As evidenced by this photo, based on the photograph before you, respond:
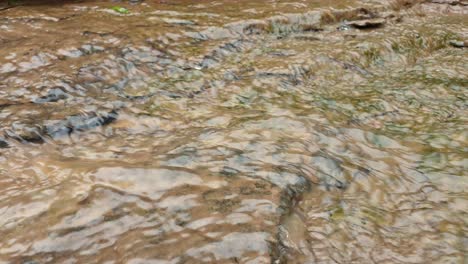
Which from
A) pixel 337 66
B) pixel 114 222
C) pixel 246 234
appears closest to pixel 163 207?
pixel 114 222

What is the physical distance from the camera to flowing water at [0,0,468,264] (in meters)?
2.51

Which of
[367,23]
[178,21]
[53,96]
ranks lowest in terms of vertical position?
[53,96]

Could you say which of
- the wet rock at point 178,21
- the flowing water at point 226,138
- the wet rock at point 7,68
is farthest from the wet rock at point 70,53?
the wet rock at point 178,21

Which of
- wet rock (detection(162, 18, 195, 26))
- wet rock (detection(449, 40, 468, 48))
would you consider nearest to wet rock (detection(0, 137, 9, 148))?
wet rock (detection(162, 18, 195, 26))

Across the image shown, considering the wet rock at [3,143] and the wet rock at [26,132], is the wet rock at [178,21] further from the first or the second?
the wet rock at [3,143]

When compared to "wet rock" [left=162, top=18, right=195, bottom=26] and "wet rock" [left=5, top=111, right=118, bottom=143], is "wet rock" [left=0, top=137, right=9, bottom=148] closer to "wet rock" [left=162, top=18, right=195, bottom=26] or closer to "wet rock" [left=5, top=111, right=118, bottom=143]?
"wet rock" [left=5, top=111, right=118, bottom=143]

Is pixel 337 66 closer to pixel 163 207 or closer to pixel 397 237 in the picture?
pixel 397 237

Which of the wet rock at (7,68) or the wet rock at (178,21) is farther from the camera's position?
the wet rock at (178,21)

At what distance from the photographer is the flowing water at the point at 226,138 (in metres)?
2.51

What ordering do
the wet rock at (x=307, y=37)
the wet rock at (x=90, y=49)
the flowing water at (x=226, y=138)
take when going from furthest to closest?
1. the wet rock at (x=307, y=37)
2. the wet rock at (x=90, y=49)
3. the flowing water at (x=226, y=138)

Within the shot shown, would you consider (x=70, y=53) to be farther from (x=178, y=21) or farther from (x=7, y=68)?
(x=178, y=21)

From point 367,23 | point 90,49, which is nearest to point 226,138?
point 90,49

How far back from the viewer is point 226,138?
12.6 feet

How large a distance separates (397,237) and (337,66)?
3.87 m
